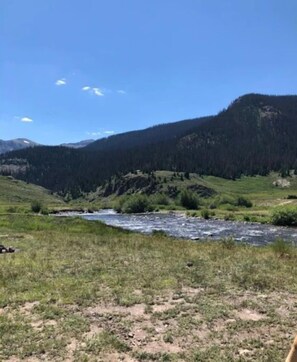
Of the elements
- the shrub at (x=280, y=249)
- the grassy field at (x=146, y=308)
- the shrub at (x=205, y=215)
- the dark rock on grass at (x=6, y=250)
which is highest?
the dark rock on grass at (x=6, y=250)

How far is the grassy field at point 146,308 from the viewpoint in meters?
10.5

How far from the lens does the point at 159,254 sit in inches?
976

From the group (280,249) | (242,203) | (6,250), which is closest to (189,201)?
(242,203)

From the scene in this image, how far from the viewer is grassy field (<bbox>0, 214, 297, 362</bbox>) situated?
10.5 m

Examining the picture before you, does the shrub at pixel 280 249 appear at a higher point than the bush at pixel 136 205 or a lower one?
higher

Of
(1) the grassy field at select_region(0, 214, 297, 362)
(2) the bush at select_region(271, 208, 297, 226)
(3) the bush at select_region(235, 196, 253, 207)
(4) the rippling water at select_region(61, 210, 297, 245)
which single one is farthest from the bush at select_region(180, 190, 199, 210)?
(1) the grassy field at select_region(0, 214, 297, 362)

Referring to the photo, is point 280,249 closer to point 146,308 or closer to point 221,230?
point 146,308

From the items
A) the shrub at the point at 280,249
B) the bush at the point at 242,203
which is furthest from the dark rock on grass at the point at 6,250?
the bush at the point at 242,203

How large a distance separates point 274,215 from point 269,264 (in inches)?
3164

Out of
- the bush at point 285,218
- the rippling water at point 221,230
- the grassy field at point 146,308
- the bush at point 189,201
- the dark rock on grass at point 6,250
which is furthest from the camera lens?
the bush at point 189,201

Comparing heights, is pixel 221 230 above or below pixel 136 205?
below

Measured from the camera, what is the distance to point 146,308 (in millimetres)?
13680

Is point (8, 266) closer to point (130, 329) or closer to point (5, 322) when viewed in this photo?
point (5, 322)

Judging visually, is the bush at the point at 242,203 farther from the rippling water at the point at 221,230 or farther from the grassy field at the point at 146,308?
the grassy field at the point at 146,308
